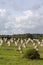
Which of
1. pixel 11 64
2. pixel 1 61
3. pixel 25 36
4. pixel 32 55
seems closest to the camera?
pixel 11 64

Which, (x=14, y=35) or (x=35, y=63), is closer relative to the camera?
(x=35, y=63)

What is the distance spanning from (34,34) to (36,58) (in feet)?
207

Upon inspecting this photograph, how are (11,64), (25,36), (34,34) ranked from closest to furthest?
1. (11,64)
2. (25,36)
3. (34,34)

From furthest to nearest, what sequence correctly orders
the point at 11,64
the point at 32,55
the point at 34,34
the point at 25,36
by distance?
the point at 34,34, the point at 25,36, the point at 32,55, the point at 11,64

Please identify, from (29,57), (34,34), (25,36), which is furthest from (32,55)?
(34,34)

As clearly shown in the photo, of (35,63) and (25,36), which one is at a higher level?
(25,36)

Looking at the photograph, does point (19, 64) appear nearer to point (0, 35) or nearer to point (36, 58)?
point (36, 58)

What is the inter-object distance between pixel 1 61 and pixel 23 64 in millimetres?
3186

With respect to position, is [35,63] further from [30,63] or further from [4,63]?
[4,63]

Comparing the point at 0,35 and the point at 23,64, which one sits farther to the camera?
the point at 0,35

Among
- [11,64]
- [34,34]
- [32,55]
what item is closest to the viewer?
[11,64]

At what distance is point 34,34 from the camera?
324ft

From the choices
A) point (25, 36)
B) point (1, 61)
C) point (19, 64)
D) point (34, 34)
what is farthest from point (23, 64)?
point (34, 34)

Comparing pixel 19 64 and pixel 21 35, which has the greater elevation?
pixel 21 35
